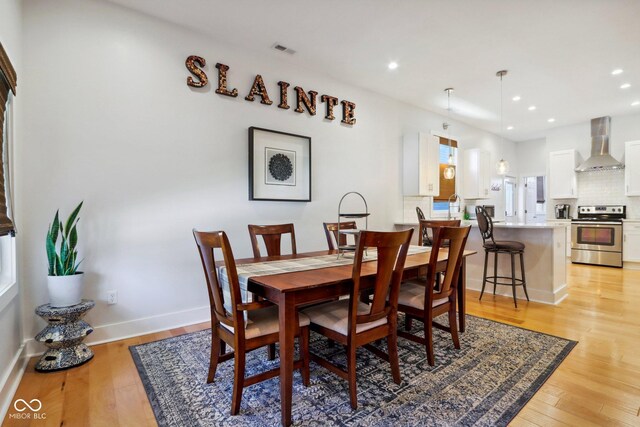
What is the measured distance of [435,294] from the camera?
2.37 m

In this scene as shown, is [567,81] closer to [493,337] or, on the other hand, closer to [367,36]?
[367,36]

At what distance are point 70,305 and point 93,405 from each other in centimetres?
82

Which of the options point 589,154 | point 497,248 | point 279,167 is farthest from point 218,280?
point 589,154

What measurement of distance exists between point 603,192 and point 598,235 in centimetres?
108

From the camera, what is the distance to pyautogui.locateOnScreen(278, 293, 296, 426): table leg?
5.30 feet

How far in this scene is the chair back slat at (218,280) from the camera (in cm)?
167

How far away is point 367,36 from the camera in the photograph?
3.30 m

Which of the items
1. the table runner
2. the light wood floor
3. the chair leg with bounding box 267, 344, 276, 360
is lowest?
the light wood floor

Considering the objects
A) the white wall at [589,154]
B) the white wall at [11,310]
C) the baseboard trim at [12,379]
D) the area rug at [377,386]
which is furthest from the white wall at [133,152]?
the white wall at [589,154]

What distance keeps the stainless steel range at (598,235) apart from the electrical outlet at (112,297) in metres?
7.89

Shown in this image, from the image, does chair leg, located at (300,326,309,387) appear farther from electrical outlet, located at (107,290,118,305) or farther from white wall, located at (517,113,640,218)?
white wall, located at (517,113,640,218)

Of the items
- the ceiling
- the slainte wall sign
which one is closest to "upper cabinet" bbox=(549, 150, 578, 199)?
the ceiling

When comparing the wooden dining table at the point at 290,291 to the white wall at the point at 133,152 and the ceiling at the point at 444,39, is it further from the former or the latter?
the ceiling at the point at 444,39

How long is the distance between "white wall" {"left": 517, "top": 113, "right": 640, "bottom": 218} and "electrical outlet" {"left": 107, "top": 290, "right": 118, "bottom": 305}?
8.39 meters
